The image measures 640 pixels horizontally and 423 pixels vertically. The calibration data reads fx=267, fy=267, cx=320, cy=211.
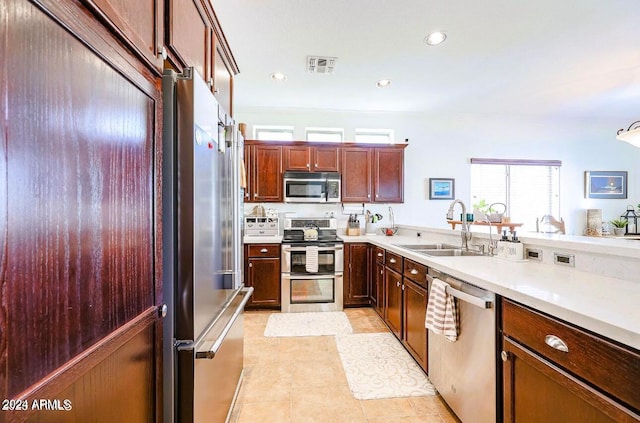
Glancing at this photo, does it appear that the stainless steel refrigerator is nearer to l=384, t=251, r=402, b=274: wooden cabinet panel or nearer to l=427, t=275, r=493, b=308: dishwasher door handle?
l=427, t=275, r=493, b=308: dishwasher door handle

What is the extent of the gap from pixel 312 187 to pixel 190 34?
258 cm

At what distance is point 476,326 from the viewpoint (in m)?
1.38

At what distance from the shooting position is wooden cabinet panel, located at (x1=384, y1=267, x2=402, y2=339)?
242 cm

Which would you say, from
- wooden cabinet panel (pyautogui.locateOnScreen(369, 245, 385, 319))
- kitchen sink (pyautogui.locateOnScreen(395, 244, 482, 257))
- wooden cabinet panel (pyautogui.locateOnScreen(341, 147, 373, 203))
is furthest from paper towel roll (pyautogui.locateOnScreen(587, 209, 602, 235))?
wooden cabinet panel (pyautogui.locateOnScreen(369, 245, 385, 319))

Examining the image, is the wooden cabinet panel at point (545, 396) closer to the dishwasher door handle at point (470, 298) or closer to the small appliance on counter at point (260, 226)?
the dishwasher door handle at point (470, 298)

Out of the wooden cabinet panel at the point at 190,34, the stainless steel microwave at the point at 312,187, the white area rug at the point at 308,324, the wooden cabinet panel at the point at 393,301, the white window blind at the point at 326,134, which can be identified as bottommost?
the white area rug at the point at 308,324

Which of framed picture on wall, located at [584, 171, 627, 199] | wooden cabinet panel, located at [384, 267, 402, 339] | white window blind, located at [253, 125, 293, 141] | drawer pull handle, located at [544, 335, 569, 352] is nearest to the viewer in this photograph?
drawer pull handle, located at [544, 335, 569, 352]

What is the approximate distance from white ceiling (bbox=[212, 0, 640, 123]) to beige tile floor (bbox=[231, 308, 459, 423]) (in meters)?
2.83

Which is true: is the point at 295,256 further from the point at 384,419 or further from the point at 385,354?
the point at 384,419

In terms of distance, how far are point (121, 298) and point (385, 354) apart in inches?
85.6

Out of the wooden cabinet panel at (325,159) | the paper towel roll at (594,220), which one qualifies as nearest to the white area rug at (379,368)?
the wooden cabinet panel at (325,159)

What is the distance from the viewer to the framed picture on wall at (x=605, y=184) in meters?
4.67

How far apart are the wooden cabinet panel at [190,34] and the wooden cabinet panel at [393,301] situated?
2.17 m

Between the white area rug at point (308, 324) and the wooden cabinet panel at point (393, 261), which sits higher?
the wooden cabinet panel at point (393, 261)
